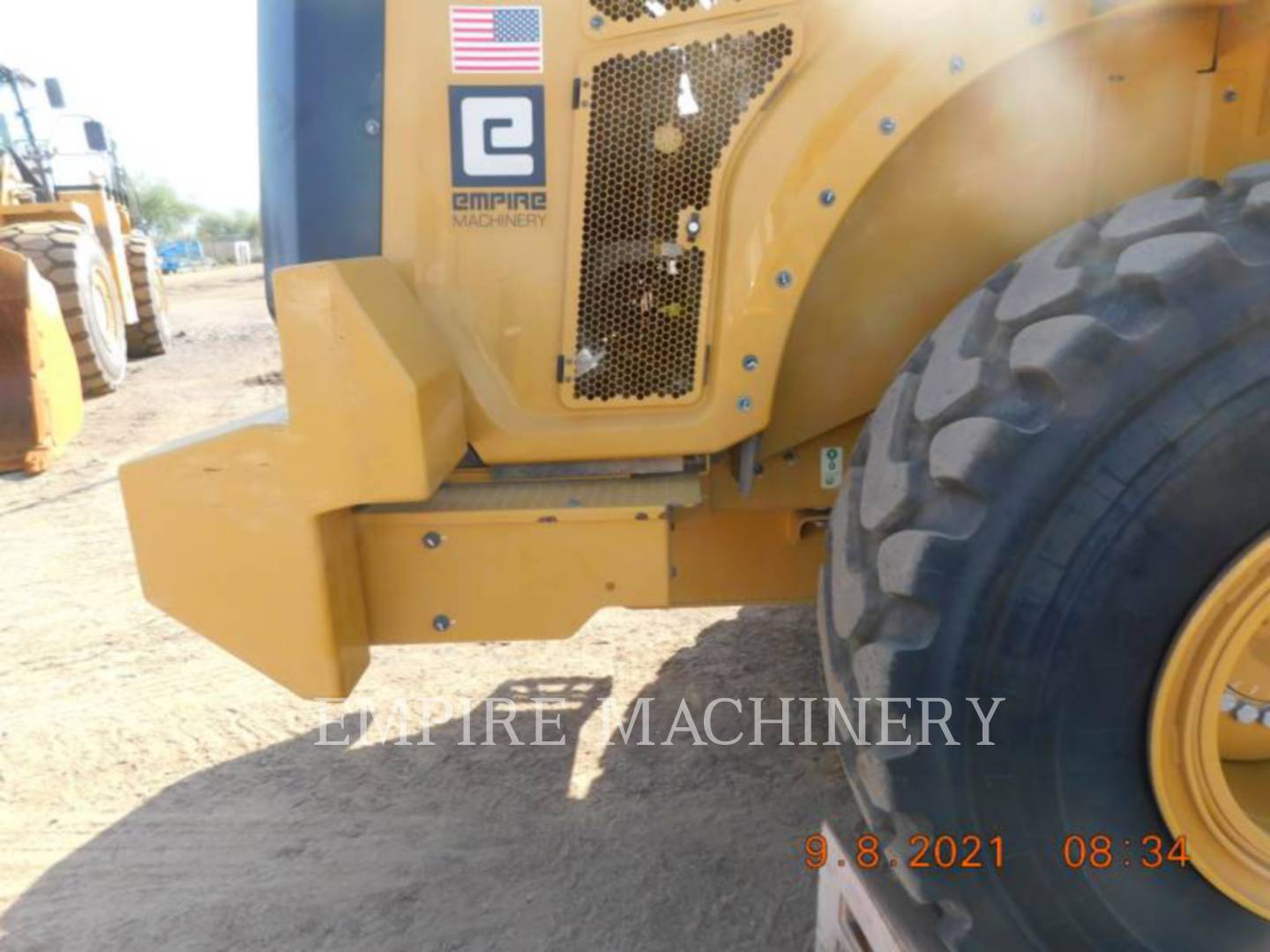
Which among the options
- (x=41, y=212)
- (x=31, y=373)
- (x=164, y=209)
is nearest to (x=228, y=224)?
(x=164, y=209)

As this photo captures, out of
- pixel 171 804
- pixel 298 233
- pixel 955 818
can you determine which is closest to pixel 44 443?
pixel 171 804

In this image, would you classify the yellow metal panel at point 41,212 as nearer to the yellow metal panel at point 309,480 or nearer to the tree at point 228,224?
the yellow metal panel at point 309,480

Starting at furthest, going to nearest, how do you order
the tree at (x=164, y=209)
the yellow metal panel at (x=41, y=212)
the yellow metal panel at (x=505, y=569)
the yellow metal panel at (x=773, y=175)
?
the tree at (x=164, y=209), the yellow metal panel at (x=41, y=212), the yellow metal panel at (x=505, y=569), the yellow metal panel at (x=773, y=175)

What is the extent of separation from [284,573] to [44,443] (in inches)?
227

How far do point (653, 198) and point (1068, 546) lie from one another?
1.08 metres

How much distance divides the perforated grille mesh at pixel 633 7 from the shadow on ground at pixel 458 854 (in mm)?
2097

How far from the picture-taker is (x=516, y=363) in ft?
6.85

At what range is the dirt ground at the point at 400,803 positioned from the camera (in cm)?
247

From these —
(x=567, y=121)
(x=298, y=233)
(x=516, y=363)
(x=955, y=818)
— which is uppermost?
(x=567, y=121)

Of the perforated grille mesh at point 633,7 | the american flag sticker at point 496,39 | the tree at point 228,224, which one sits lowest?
the tree at point 228,224

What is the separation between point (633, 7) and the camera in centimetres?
191

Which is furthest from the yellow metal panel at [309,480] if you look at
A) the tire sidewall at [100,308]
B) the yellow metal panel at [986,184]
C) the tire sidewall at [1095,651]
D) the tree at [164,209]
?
the tree at [164,209]

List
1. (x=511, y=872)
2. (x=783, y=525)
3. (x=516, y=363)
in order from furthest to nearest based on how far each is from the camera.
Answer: (x=511, y=872), (x=783, y=525), (x=516, y=363)

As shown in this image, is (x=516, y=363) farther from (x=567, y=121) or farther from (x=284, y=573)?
(x=284, y=573)
